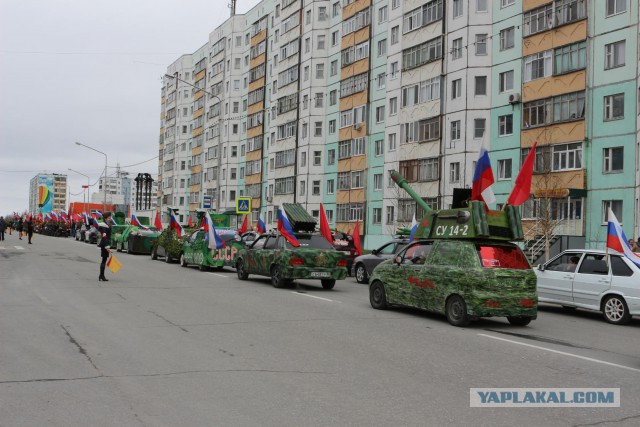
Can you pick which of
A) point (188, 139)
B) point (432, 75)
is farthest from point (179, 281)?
point (188, 139)

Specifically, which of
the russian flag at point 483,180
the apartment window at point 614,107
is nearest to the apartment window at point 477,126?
the apartment window at point 614,107

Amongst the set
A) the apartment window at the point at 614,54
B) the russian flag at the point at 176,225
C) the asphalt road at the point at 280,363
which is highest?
the apartment window at the point at 614,54

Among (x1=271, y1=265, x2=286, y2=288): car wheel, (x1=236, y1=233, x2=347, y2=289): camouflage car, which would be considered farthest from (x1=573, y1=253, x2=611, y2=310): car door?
(x1=271, y1=265, x2=286, y2=288): car wheel

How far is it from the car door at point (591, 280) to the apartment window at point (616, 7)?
22947 mm

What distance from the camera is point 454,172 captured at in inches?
1651

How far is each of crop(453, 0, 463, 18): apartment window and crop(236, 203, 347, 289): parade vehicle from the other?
27.5 m

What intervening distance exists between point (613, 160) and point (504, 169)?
734 centimetres

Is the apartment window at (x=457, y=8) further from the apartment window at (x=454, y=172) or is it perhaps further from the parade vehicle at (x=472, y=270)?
the parade vehicle at (x=472, y=270)

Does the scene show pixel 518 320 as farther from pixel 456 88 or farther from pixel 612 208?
pixel 456 88

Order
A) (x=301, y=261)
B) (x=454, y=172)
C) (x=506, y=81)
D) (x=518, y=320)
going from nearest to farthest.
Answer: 1. (x=518, y=320)
2. (x=301, y=261)
3. (x=506, y=81)
4. (x=454, y=172)

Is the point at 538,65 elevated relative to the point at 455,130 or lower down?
elevated

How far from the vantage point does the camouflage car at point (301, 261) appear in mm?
17859

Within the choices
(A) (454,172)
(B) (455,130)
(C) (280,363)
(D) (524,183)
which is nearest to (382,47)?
(B) (455,130)

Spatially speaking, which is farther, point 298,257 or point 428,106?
point 428,106
